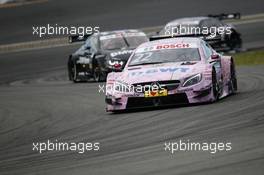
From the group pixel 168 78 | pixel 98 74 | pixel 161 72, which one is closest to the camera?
pixel 168 78

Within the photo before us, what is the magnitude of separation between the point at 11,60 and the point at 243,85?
13.7 meters

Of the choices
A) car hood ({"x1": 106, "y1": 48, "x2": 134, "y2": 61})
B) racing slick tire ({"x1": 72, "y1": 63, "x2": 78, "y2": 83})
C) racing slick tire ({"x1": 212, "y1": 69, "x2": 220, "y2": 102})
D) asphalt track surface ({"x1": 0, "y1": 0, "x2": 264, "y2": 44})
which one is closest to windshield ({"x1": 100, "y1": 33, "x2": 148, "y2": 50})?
car hood ({"x1": 106, "y1": 48, "x2": 134, "y2": 61})

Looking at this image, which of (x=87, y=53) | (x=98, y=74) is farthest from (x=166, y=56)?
(x=87, y=53)

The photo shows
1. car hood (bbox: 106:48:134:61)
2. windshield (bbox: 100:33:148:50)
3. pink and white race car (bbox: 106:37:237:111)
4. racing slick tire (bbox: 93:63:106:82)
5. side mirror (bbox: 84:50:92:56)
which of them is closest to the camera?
pink and white race car (bbox: 106:37:237:111)

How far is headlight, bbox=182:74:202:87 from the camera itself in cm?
1387

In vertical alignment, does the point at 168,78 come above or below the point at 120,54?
above

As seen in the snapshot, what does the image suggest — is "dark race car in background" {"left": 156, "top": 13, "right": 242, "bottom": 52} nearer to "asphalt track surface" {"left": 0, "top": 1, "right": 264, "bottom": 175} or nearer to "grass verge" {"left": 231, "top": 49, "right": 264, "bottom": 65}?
"grass verge" {"left": 231, "top": 49, "right": 264, "bottom": 65}

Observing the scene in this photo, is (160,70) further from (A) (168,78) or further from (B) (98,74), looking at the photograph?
(B) (98,74)

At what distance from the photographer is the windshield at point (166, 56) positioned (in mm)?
14891

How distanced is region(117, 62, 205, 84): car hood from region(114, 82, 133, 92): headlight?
0.06 metres

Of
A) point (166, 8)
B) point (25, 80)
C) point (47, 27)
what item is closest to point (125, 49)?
point (25, 80)

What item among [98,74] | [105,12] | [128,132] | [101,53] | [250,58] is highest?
[128,132]

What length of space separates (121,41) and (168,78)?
9.14 meters

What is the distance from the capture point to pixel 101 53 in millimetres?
22438
